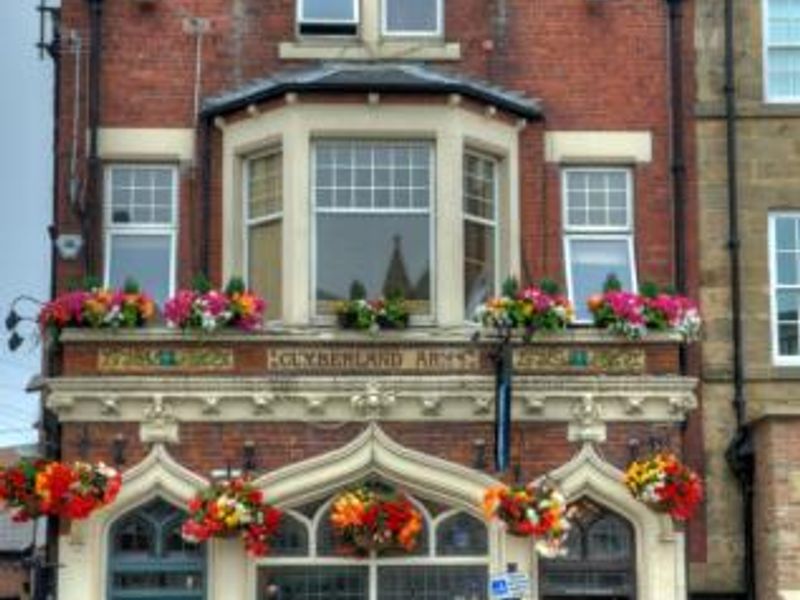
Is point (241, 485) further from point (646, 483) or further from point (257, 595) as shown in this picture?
point (646, 483)

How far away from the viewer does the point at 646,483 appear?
17.8m

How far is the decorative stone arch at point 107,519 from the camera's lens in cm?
1788

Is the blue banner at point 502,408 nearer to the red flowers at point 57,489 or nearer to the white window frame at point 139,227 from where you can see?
the red flowers at point 57,489

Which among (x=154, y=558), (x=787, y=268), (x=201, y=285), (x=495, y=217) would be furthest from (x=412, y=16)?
(x=154, y=558)

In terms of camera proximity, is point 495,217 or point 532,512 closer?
point 532,512

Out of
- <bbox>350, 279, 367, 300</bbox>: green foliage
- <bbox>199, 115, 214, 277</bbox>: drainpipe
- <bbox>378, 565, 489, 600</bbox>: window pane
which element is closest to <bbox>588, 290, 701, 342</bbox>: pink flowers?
<bbox>350, 279, 367, 300</bbox>: green foliage

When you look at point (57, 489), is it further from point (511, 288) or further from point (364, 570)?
point (511, 288)

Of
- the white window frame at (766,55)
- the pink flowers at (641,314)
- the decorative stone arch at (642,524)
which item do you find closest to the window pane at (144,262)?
the pink flowers at (641,314)

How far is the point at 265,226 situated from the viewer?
63.9 feet

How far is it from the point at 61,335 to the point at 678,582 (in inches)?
260

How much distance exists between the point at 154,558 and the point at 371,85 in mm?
5321

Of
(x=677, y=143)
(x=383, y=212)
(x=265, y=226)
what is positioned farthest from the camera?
(x=677, y=143)

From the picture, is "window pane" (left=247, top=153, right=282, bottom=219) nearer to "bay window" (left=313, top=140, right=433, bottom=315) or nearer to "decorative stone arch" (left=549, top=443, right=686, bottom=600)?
"bay window" (left=313, top=140, right=433, bottom=315)

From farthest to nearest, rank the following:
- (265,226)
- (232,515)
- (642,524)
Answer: (265,226), (642,524), (232,515)
